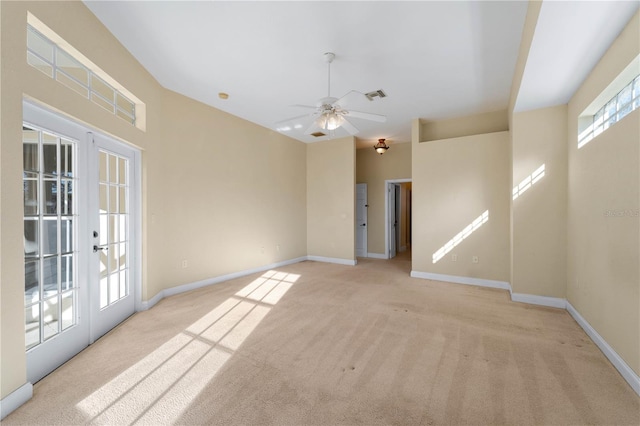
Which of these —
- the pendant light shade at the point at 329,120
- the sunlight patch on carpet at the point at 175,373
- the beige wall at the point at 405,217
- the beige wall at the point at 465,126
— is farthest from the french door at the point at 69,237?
the beige wall at the point at 405,217

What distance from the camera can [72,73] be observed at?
248 centimetres

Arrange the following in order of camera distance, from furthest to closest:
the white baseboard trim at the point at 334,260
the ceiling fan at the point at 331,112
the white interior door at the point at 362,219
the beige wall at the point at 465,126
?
the white interior door at the point at 362,219 → the white baseboard trim at the point at 334,260 → the beige wall at the point at 465,126 → the ceiling fan at the point at 331,112

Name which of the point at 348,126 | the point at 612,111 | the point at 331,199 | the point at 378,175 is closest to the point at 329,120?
the point at 348,126

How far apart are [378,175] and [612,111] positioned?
502 centimetres

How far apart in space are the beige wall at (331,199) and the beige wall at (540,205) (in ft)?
10.8

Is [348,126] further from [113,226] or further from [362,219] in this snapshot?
[362,219]

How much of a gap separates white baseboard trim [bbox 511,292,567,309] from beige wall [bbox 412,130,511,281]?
689 mm

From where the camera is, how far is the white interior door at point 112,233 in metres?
2.66

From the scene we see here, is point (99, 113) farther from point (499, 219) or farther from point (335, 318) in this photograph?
point (499, 219)

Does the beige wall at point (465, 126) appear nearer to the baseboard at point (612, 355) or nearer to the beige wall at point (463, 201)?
the beige wall at point (463, 201)

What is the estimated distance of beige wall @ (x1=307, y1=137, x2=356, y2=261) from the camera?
6422 millimetres

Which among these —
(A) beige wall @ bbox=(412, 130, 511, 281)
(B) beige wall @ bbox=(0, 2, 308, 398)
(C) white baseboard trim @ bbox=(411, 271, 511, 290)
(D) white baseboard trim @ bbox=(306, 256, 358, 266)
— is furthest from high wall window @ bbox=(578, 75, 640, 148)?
(D) white baseboard trim @ bbox=(306, 256, 358, 266)

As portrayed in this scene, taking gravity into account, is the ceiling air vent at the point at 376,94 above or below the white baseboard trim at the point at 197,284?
above

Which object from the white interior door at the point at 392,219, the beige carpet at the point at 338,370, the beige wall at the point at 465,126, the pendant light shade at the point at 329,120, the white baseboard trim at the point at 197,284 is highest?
the beige wall at the point at 465,126
